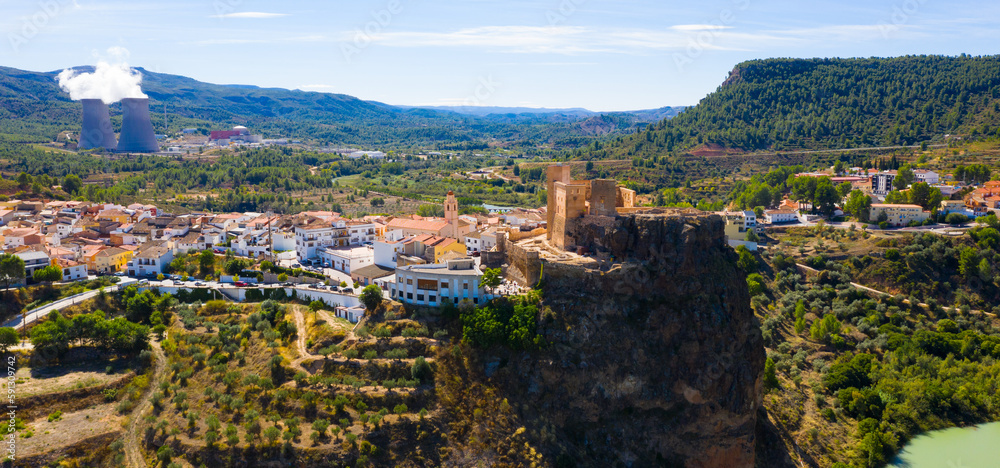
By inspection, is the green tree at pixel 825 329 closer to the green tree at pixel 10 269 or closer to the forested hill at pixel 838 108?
the green tree at pixel 10 269

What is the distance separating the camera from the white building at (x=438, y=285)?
3769 centimetres

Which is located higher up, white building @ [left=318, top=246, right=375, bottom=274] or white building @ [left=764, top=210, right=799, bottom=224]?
white building @ [left=764, top=210, right=799, bottom=224]

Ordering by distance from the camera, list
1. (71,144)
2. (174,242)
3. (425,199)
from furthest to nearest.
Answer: (71,144)
(425,199)
(174,242)

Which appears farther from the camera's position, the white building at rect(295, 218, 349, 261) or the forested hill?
the forested hill

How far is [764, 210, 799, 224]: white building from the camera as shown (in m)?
72.2

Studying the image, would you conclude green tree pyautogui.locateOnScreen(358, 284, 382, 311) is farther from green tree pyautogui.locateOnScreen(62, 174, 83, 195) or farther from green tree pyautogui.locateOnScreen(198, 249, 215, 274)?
green tree pyautogui.locateOnScreen(62, 174, 83, 195)

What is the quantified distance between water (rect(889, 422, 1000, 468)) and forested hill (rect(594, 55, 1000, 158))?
228 feet

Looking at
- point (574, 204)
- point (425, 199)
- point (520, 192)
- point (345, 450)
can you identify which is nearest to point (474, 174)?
point (520, 192)

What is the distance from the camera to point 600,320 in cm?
3584

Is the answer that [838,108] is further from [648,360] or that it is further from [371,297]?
[371,297]

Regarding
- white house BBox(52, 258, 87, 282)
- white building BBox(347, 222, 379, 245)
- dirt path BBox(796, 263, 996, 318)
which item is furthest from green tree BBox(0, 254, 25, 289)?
dirt path BBox(796, 263, 996, 318)

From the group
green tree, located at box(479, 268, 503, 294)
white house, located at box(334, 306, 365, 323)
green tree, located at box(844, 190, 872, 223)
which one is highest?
green tree, located at box(844, 190, 872, 223)

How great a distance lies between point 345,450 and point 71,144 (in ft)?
386

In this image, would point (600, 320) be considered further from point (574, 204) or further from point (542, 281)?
point (574, 204)
